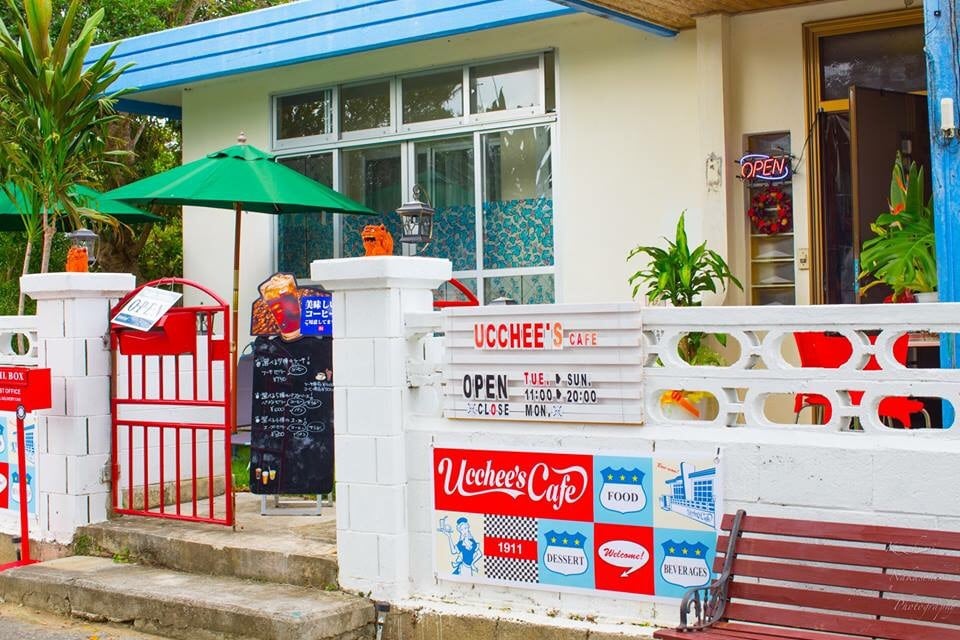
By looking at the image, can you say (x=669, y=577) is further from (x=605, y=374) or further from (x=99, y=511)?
(x=99, y=511)

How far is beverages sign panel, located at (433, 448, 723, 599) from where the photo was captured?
5125 millimetres

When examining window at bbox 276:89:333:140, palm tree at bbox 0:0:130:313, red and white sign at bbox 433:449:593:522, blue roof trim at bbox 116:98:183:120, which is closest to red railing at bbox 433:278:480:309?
red and white sign at bbox 433:449:593:522

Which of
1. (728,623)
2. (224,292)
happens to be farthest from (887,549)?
(224,292)

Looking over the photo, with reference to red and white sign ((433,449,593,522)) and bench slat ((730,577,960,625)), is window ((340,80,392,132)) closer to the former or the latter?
red and white sign ((433,449,593,522))

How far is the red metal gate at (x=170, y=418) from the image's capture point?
22.9 ft

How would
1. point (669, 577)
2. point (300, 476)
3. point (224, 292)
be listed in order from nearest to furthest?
point (669, 577) → point (300, 476) → point (224, 292)

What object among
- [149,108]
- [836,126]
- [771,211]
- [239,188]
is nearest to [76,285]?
[239,188]

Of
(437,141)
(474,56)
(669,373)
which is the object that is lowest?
(669,373)

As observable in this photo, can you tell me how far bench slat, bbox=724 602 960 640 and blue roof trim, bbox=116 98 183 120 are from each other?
957 centimetres

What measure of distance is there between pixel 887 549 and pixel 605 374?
145 centimetres

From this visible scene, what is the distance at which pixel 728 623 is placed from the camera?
184 inches

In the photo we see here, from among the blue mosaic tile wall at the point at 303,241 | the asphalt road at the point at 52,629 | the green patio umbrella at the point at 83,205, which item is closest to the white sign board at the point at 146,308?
the asphalt road at the point at 52,629

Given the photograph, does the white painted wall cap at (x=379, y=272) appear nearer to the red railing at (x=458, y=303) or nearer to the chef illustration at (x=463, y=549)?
the red railing at (x=458, y=303)

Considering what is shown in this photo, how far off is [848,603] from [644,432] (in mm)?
1176
